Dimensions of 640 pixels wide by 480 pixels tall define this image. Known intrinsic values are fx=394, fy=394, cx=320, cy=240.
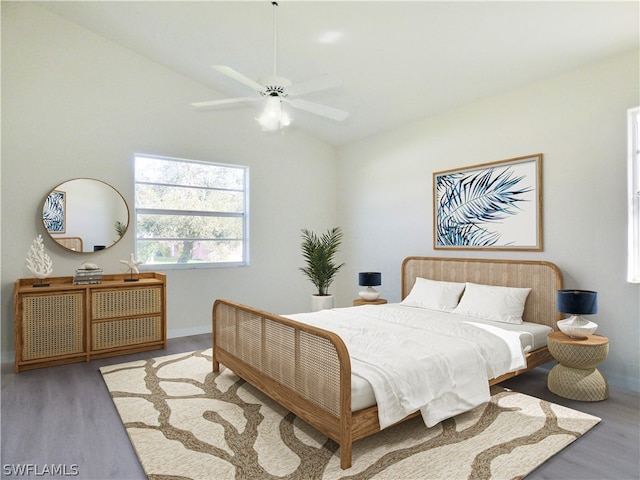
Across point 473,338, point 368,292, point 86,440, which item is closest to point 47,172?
point 86,440

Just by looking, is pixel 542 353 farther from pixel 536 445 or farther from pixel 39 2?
pixel 39 2

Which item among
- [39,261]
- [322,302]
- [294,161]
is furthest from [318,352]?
[294,161]

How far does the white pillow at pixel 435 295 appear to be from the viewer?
4.37 metres

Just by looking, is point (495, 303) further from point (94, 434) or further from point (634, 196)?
point (94, 434)

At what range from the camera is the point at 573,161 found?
3.71m

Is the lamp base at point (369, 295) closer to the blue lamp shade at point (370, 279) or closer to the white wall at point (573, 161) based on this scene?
the blue lamp shade at point (370, 279)

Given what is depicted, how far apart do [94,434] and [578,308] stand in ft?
11.9

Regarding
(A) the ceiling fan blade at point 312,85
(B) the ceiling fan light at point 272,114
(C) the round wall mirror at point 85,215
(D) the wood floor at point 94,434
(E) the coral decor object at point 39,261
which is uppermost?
(A) the ceiling fan blade at point 312,85

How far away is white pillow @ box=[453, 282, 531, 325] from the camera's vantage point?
12.5 feet

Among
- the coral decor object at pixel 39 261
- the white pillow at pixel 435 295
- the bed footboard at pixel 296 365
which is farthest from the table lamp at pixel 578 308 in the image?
the coral decor object at pixel 39 261

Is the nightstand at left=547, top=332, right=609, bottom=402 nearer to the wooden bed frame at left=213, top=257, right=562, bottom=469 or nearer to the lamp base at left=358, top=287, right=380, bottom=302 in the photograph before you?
the wooden bed frame at left=213, top=257, right=562, bottom=469

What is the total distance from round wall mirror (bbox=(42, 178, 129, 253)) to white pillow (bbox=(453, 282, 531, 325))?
4102 mm

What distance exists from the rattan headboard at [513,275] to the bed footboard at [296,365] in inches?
101

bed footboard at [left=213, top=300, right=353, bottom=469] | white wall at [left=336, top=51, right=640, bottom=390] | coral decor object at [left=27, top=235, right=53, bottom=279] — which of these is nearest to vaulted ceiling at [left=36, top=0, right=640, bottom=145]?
white wall at [left=336, top=51, right=640, bottom=390]
